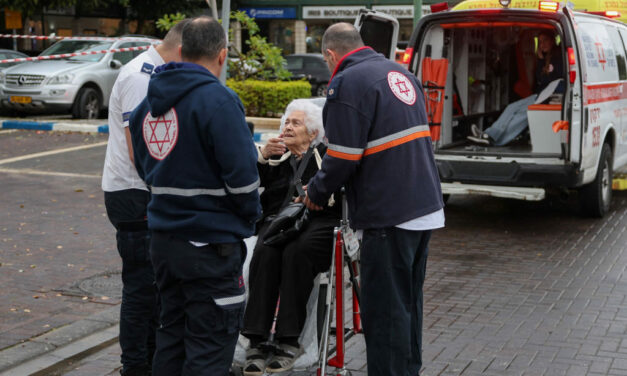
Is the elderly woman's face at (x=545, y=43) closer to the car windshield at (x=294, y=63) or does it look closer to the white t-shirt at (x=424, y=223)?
the white t-shirt at (x=424, y=223)

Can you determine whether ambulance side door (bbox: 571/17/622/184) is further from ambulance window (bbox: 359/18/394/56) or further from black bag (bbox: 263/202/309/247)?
black bag (bbox: 263/202/309/247)

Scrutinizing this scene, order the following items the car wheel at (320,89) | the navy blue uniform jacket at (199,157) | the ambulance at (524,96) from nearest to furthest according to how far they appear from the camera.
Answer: the navy blue uniform jacket at (199,157)
the ambulance at (524,96)
the car wheel at (320,89)

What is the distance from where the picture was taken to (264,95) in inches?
661

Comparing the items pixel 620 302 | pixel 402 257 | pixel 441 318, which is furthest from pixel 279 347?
pixel 620 302

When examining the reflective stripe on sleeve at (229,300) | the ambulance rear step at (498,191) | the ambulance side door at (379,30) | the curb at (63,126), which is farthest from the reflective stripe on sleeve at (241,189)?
the curb at (63,126)

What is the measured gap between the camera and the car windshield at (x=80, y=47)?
18.4 m

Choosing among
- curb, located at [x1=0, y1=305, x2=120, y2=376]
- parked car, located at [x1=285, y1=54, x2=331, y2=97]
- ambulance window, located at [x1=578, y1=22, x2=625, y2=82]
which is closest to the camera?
curb, located at [x1=0, y1=305, x2=120, y2=376]

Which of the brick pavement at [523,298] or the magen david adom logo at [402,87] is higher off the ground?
the magen david adom logo at [402,87]

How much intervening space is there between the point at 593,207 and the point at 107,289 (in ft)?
17.8

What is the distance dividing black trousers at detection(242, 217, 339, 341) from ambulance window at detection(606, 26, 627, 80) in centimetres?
638

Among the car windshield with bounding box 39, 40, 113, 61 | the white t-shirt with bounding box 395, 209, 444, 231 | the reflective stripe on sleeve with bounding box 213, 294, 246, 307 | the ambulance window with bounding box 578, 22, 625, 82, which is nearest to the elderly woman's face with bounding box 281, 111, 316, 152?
the white t-shirt with bounding box 395, 209, 444, 231

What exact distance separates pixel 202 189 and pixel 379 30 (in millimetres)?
4053

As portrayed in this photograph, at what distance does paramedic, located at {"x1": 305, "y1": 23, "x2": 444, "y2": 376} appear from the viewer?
13.6 ft

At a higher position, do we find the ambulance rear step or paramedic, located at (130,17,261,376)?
paramedic, located at (130,17,261,376)
